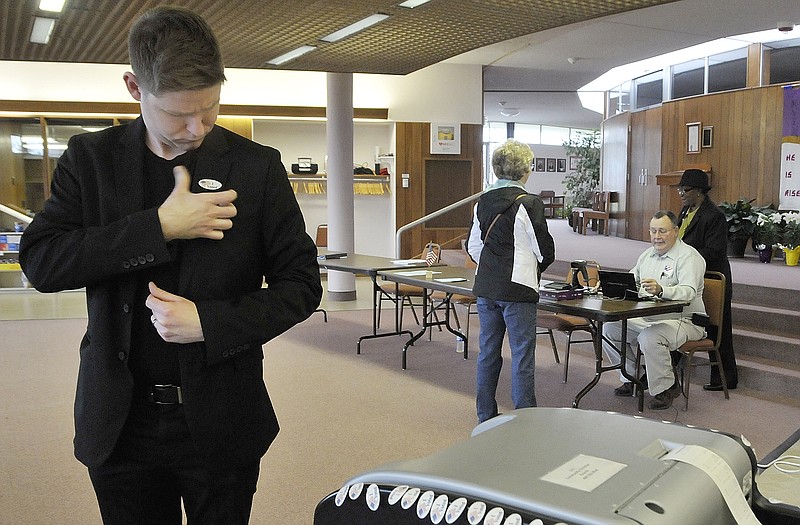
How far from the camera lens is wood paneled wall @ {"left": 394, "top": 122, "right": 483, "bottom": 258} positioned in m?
12.0

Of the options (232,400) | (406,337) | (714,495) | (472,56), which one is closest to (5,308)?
(406,337)

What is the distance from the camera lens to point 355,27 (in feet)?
18.7

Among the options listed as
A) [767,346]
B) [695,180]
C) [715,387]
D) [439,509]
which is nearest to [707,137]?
[767,346]

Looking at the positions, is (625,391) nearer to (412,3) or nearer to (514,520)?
(412,3)

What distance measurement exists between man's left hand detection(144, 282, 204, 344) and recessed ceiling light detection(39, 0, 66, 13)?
4406 millimetres

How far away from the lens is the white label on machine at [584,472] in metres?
0.76

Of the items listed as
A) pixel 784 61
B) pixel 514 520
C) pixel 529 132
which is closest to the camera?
pixel 514 520

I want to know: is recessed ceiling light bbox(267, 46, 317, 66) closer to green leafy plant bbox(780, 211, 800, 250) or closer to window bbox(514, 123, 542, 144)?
green leafy plant bbox(780, 211, 800, 250)

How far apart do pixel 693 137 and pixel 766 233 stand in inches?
120

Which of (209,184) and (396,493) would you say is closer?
(396,493)

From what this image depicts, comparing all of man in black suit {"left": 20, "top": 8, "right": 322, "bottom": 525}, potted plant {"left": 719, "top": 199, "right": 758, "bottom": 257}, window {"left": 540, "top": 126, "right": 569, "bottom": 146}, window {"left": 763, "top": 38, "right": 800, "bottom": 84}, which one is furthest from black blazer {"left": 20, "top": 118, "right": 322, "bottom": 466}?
window {"left": 540, "top": 126, "right": 569, "bottom": 146}

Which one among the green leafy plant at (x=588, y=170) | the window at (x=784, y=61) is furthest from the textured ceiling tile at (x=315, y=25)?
the green leafy plant at (x=588, y=170)

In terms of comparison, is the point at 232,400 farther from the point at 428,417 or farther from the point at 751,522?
the point at 428,417

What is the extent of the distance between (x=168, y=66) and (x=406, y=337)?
6587 millimetres
